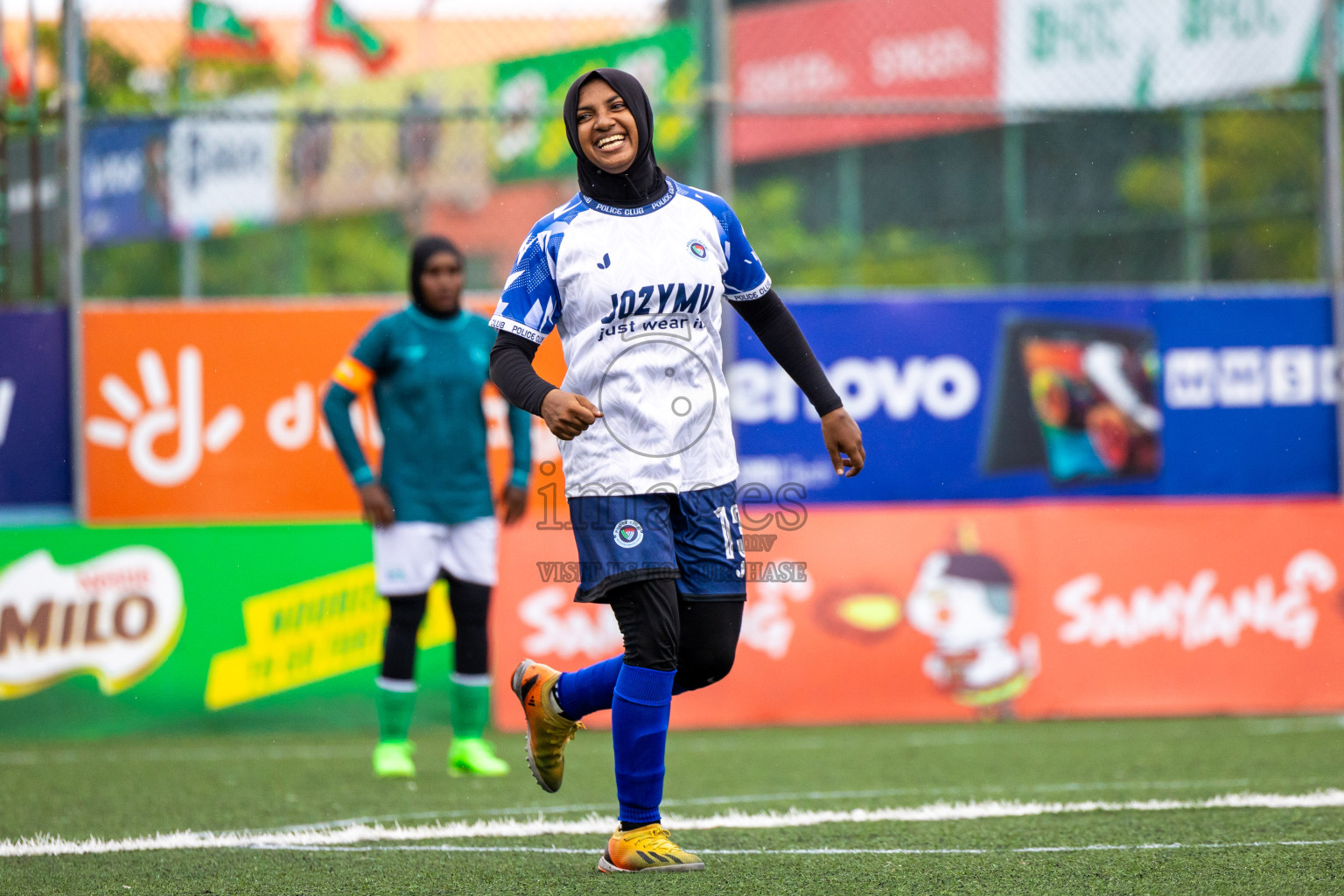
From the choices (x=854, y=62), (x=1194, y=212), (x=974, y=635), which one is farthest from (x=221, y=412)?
(x=854, y=62)

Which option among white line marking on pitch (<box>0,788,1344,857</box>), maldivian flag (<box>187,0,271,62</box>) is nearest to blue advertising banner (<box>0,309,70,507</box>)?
maldivian flag (<box>187,0,271,62</box>)

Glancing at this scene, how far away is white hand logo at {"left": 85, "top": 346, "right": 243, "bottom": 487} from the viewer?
357 inches

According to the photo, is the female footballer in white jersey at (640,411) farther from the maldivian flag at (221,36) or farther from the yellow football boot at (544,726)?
the maldivian flag at (221,36)

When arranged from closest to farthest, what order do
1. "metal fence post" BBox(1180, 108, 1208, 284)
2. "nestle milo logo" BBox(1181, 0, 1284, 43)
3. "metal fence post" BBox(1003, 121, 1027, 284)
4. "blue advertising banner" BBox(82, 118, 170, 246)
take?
A: "blue advertising banner" BBox(82, 118, 170, 246) < "nestle milo logo" BBox(1181, 0, 1284, 43) < "metal fence post" BBox(1180, 108, 1208, 284) < "metal fence post" BBox(1003, 121, 1027, 284)

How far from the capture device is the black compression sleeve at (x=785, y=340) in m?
4.28

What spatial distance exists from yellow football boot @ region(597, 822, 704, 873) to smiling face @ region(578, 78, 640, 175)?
160 cm

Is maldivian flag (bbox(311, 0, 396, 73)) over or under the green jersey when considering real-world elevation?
over

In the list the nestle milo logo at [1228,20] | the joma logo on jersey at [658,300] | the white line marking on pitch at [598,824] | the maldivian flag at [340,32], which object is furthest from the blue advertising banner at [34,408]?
the nestle milo logo at [1228,20]

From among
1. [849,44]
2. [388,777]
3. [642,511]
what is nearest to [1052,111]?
[388,777]

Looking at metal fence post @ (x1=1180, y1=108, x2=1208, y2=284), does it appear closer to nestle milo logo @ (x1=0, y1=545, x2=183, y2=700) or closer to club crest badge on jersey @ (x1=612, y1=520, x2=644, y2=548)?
nestle milo logo @ (x1=0, y1=545, x2=183, y2=700)

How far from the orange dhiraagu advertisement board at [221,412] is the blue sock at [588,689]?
488 cm

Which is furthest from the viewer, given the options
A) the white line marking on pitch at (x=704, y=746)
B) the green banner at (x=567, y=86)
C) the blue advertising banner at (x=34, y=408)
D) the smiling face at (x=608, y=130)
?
the green banner at (x=567, y=86)

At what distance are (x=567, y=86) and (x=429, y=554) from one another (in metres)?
5.34

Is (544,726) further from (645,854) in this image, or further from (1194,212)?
(1194,212)
